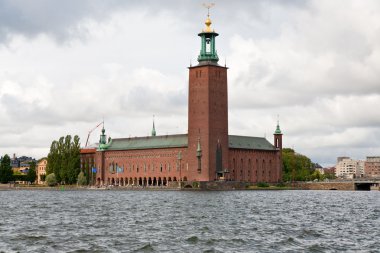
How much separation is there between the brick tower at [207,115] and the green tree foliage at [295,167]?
122 ft

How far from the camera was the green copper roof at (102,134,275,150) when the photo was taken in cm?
13575

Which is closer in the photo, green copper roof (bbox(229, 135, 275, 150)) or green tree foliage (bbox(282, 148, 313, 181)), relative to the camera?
green copper roof (bbox(229, 135, 275, 150))

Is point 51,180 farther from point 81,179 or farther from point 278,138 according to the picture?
point 278,138

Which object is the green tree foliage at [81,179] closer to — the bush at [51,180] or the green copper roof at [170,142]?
the bush at [51,180]

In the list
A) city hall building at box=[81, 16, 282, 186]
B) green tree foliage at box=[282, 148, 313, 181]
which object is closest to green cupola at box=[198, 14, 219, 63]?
city hall building at box=[81, 16, 282, 186]

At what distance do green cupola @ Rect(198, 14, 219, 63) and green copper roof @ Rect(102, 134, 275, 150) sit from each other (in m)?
15.5

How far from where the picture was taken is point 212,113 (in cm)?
12538

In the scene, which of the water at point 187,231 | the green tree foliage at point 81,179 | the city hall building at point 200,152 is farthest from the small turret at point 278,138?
the water at point 187,231

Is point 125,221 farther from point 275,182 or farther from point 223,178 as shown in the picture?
point 275,182

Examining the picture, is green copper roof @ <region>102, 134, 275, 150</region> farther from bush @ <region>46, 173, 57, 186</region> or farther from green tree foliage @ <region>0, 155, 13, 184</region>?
green tree foliage @ <region>0, 155, 13, 184</region>

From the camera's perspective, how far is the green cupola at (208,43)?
12494 centimetres

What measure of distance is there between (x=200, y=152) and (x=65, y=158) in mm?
27531

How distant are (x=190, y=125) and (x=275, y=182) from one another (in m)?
23.1

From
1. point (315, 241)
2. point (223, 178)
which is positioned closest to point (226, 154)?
point (223, 178)
